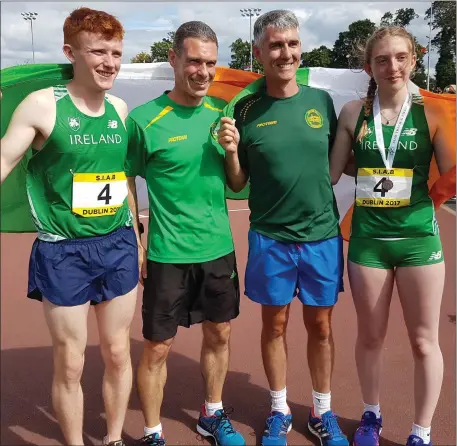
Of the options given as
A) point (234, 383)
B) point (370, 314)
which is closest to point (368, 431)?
point (370, 314)

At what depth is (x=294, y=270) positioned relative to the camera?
3.12 metres

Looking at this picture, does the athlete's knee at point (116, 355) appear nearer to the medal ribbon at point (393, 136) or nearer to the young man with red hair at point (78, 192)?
the young man with red hair at point (78, 192)

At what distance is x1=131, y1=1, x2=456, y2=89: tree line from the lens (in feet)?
10.8

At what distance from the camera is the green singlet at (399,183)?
9.36 ft

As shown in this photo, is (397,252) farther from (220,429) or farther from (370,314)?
(220,429)

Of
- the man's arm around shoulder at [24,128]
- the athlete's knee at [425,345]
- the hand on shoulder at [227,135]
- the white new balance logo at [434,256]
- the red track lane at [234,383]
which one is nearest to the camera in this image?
the man's arm around shoulder at [24,128]

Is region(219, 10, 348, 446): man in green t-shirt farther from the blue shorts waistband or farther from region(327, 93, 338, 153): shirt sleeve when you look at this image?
the blue shorts waistband

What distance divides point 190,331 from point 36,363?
1.46 meters

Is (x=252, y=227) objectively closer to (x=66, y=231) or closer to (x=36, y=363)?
(x=66, y=231)

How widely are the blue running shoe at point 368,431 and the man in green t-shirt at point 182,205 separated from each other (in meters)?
1.13

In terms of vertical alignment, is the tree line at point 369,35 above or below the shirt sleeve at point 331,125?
above

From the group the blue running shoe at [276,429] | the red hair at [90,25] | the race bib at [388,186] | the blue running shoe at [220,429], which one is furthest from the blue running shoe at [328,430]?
the red hair at [90,25]

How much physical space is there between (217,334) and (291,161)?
120cm

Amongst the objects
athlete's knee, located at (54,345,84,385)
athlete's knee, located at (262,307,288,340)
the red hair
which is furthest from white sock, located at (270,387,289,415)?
the red hair
